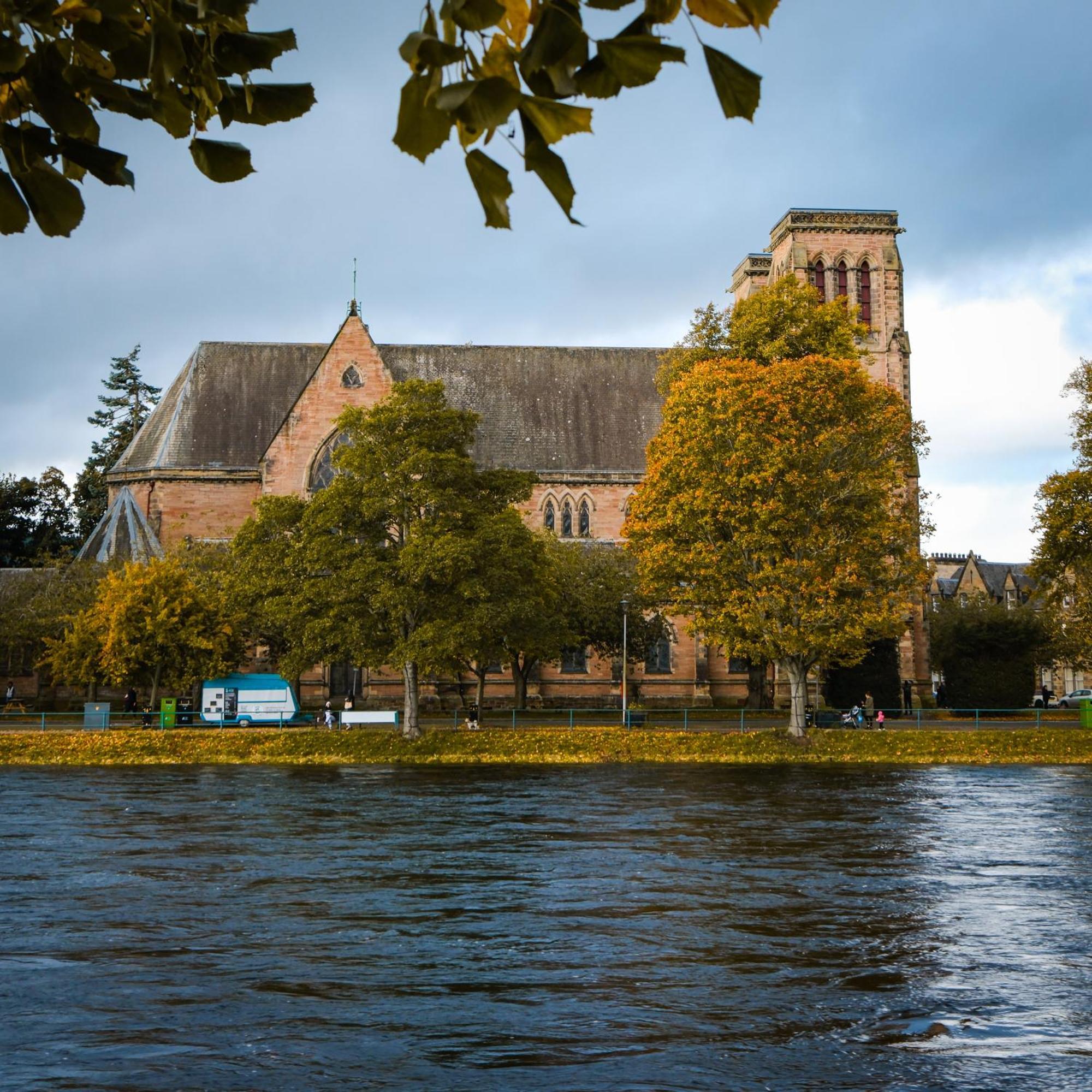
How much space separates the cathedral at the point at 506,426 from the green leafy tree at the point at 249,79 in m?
58.2

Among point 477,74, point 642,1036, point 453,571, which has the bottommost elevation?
point 642,1036

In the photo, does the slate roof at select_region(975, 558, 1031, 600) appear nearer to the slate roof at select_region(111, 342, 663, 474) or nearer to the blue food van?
the slate roof at select_region(111, 342, 663, 474)

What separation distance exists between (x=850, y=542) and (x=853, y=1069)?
36.1 meters

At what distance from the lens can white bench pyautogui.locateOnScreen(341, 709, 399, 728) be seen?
4847 centimetres

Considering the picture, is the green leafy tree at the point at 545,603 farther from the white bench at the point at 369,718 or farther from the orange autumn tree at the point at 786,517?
the orange autumn tree at the point at 786,517

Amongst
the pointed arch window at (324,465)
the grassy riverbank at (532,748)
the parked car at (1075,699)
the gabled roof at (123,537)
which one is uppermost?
the pointed arch window at (324,465)

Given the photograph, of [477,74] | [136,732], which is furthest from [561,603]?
[477,74]

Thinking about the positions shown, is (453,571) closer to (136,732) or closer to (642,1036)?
(136,732)

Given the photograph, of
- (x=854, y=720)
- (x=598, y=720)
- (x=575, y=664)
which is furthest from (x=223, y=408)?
(x=854, y=720)

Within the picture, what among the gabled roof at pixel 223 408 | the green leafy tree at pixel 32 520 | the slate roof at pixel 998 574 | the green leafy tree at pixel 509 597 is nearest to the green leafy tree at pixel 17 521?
the green leafy tree at pixel 32 520

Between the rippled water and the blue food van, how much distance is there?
27292 millimetres

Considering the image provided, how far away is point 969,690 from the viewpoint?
67.3 m

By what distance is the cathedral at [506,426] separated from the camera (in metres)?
68.9

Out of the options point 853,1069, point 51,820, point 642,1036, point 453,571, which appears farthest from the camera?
point 453,571
